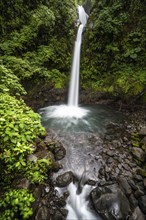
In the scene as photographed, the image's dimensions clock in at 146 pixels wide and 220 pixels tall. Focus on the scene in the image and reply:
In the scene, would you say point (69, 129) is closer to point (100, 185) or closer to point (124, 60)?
point (100, 185)

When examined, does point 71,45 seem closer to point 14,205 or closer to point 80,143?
point 80,143

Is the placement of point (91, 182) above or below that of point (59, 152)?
below

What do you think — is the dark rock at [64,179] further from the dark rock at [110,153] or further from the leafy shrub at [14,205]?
the dark rock at [110,153]

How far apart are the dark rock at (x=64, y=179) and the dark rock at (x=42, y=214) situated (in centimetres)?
69

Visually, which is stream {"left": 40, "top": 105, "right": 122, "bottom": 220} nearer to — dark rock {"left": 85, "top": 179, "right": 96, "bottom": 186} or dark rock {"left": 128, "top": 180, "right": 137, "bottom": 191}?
dark rock {"left": 85, "top": 179, "right": 96, "bottom": 186}

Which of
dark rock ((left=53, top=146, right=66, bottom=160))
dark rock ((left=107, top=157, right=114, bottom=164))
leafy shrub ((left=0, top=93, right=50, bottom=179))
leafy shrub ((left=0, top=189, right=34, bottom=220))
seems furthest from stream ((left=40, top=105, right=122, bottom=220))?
leafy shrub ((left=0, top=93, right=50, bottom=179))

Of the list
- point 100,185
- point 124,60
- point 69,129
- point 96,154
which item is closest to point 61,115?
point 69,129

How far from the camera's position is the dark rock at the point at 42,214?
300 centimetres

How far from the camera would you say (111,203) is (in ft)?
10.6

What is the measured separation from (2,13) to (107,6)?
692 centimetres

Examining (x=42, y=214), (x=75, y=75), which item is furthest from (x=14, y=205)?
(x=75, y=75)

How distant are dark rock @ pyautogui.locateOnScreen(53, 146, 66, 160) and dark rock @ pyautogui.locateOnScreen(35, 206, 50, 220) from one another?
4.86ft

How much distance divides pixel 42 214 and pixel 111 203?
4.93 ft

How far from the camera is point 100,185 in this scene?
3740 mm
